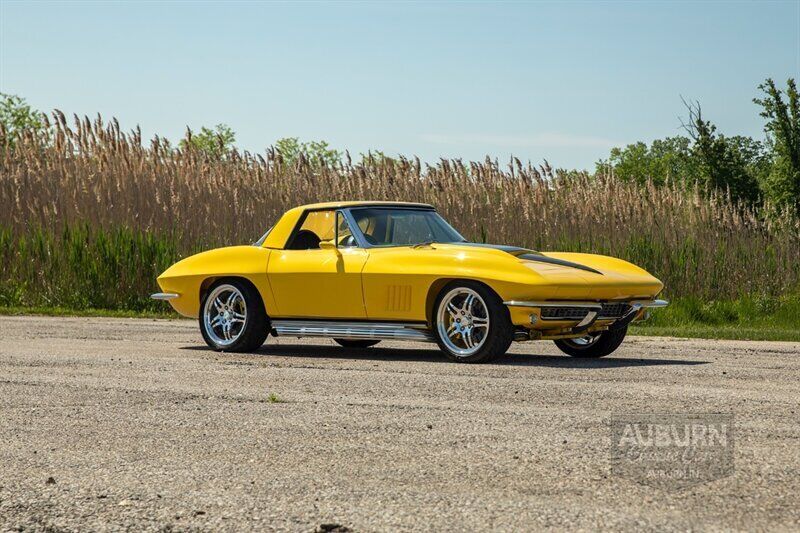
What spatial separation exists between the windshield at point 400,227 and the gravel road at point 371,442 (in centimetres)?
115

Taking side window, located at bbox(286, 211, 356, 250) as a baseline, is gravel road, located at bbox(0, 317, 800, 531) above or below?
below

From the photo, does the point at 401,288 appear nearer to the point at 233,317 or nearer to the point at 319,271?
the point at 319,271

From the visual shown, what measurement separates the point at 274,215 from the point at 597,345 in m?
10.1

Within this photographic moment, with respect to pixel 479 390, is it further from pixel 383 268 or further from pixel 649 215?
pixel 649 215

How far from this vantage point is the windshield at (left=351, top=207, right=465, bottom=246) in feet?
38.4

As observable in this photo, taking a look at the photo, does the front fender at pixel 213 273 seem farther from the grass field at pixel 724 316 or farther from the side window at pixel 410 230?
the grass field at pixel 724 316

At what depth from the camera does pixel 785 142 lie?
26953mm

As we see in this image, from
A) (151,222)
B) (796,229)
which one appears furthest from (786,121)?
(151,222)

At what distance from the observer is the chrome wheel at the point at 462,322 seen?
35.3 ft

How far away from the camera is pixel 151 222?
2042 cm

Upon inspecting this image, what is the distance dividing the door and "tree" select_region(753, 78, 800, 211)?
1685 centimetres

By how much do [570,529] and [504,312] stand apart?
5849mm

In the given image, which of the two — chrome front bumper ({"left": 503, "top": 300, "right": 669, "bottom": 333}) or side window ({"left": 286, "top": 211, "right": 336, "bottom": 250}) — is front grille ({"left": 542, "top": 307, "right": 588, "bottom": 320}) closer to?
chrome front bumper ({"left": 503, "top": 300, "right": 669, "bottom": 333})

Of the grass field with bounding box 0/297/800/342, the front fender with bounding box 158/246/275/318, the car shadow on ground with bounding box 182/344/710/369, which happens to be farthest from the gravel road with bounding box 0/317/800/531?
the grass field with bounding box 0/297/800/342
